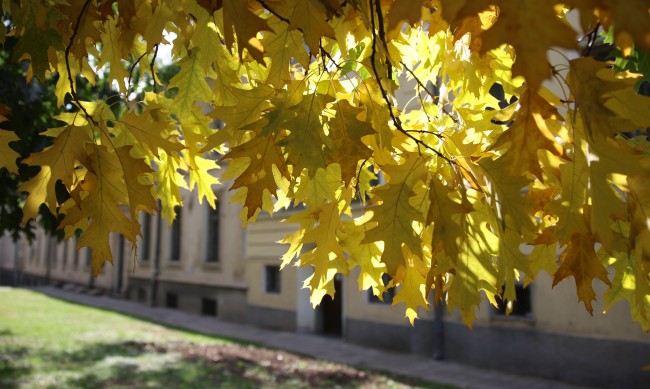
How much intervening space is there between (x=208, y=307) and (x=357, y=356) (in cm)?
737

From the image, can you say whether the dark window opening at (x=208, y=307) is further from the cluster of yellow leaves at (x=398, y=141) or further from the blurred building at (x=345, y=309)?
the cluster of yellow leaves at (x=398, y=141)

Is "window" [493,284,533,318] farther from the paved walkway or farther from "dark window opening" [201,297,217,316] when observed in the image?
"dark window opening" [201,297,217,316]

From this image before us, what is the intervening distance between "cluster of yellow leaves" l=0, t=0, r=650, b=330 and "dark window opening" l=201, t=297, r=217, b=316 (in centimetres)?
1402

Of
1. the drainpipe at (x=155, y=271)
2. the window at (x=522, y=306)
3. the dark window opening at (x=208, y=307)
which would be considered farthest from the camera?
the drainpipe at (x=155, y=271)

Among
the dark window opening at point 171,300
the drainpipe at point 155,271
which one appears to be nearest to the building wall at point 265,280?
the dark window opening at point 171,300

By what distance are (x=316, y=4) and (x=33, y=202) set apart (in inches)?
40.9

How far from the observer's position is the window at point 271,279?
1317 cm

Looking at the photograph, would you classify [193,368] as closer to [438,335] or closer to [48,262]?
[438,335]

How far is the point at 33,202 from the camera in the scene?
1.67 m

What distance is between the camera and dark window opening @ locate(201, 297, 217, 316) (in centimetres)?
1562

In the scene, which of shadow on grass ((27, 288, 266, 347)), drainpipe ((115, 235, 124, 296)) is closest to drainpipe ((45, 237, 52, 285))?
shadow on grass ((27, 288, 266, 347))

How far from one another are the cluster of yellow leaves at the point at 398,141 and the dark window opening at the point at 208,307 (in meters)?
14.0

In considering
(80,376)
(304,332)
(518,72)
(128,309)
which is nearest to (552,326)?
(304,332)

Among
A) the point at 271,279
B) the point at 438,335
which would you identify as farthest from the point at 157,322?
the point at 438,335
